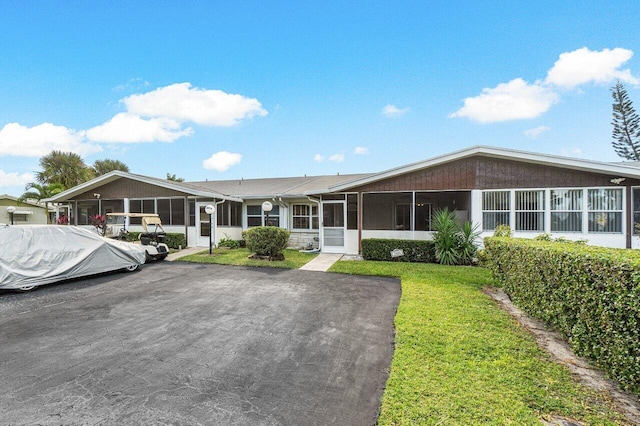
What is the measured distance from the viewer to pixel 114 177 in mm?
15758

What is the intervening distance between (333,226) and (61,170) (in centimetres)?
2498

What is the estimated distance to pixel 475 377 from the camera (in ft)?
9.36

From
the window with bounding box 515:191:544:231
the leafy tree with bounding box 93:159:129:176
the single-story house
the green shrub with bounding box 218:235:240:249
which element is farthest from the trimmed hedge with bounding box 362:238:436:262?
the leafy tree with bounding box 93:159:129:176

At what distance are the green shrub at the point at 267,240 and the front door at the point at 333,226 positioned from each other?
2456 mm

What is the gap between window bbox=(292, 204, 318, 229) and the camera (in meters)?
14.7

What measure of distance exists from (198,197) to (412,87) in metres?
12.3

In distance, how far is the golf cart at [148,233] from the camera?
34.8ft

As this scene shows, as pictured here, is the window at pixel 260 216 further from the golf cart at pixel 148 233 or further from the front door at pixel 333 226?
the golf cart at pixel 148 233

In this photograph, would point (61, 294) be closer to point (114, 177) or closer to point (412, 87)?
point (114, 177)

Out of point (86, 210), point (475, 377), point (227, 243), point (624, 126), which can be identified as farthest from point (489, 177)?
point (624, 126)

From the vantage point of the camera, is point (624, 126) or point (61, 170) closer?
point (61, 170)

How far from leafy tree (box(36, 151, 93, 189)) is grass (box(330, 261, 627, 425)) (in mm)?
29296

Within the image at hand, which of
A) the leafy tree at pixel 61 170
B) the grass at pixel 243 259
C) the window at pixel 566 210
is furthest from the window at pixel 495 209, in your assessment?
the leafy tree at pixel 61 170

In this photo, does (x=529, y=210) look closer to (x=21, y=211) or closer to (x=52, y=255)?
(x=52, y=255)
